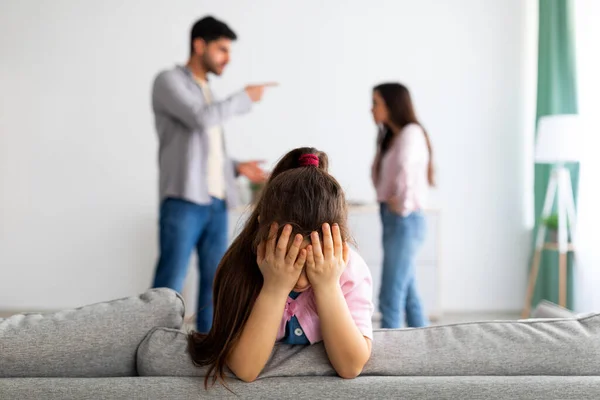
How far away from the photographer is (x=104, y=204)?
4.82m

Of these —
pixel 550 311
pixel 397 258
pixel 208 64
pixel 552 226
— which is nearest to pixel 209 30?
pixel 208 64

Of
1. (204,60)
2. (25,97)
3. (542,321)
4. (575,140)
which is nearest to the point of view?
(542,321)

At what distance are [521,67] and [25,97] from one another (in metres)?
3.51

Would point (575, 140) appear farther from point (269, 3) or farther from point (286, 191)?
point (286, 191)

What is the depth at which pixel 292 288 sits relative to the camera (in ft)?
3.57

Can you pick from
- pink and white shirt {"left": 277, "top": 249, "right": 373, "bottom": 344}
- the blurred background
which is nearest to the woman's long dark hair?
the blurred background

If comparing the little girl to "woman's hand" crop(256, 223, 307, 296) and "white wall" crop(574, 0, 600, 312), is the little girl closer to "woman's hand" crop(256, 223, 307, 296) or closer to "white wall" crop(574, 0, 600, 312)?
"woman's hand" crop(256, 223, 307, 296)

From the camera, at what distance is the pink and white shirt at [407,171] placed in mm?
2959

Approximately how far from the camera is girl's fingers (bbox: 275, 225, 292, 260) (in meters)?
1.05

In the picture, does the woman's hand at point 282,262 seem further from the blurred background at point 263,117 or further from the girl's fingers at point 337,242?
the blurred background at point 263,117

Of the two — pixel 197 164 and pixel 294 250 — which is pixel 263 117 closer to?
pixel 197 164

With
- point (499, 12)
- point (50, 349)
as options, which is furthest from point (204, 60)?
point (499, 12)

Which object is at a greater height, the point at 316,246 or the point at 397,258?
the point at 316,246

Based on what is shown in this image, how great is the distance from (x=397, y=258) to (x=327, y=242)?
76.1 inches
